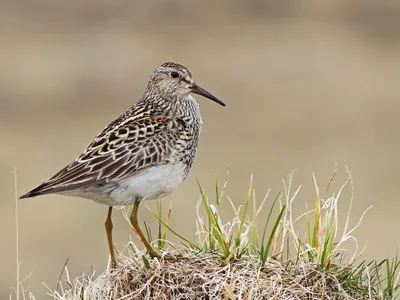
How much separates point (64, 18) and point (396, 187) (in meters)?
13.8

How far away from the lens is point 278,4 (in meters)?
38.3

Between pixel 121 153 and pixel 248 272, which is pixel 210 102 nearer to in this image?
pixel 121 153

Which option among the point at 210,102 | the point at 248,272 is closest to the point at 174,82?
the point at 248,272

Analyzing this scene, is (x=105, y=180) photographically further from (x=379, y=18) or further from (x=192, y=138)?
(x=379, y=18)

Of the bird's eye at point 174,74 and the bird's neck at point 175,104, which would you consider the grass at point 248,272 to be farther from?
the bird's eye at point 174,74

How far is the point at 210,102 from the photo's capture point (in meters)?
29.1

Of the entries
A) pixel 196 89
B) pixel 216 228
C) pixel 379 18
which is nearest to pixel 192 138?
pixel 196 89

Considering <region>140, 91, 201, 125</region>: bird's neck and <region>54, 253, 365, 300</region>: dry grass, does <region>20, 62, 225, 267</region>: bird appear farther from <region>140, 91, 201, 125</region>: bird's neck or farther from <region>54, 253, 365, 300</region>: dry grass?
<region>54, 253, 365, 300</region>: dry grass

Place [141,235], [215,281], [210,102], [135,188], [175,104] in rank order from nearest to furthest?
[215,281] < [141,235] < [135,188] < [175,104] < [210,102]

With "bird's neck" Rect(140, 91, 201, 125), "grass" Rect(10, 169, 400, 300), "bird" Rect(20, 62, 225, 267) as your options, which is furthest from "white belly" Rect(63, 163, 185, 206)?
"grass" Rect(10, 169, 400, 300)

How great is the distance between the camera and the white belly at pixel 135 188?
9.24 meters

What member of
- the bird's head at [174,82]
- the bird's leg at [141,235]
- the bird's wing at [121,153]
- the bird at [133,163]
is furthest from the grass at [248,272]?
the bird's head at [174,82]

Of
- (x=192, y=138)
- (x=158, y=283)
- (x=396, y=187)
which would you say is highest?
(x=192, y=138)

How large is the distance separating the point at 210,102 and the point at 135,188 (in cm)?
1986
